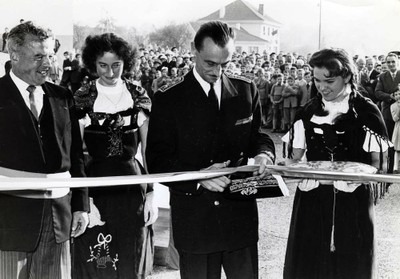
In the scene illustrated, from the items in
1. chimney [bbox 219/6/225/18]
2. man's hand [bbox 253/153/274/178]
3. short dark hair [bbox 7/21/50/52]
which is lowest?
man's hand [bbox 253/153/274/178]

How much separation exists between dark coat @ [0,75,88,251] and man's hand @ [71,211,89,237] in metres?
0.08

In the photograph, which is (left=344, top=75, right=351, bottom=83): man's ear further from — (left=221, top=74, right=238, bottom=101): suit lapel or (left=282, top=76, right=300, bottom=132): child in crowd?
(left=282, top=76, right=300, bottom=132): child in crowd

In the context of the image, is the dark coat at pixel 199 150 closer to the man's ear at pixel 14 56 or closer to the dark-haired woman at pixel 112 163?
the dark-haired woman at pixel 112 163

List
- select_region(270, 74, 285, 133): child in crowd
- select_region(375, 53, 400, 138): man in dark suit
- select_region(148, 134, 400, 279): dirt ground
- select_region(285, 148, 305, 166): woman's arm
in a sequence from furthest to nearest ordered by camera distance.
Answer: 1. select_region(270, 74, 285, 133): child in crowd
2. select_region(375, 53, 400, 138): man in dark suit
3. select_region(148, 134, 400, 279): dirt ground
4. select_region(285, 148, 305, 166): woman's arm

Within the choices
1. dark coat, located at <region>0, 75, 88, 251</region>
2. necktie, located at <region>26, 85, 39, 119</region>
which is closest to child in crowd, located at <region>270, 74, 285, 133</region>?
dark coat, located at <region>0, 75, 88, 251</region>

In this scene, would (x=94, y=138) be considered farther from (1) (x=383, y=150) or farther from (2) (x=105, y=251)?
(1) (x=383, y=150)

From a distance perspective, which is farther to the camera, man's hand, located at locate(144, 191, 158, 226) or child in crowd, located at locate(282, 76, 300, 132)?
child in crowd, located at locate(282, 76, 300, 132)

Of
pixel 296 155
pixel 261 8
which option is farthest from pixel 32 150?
pixel 261 8

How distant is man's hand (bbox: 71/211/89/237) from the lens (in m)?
2.38

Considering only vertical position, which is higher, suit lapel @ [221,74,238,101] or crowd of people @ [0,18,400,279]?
suit lapel @ [221,74,238,101]

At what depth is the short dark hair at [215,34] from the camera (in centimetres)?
216

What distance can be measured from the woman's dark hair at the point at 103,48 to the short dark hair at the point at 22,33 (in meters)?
0.55

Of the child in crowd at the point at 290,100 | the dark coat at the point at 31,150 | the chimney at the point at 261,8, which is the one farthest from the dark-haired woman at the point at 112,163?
the child in crowd at the point at 290,100

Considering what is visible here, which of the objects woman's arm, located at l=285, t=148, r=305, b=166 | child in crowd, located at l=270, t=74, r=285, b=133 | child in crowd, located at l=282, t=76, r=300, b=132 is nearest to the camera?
woman's arm, located at l=285, t=148, r=305, b=166
